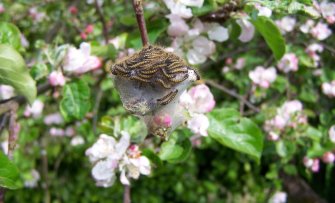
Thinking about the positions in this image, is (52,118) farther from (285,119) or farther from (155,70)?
(155,70)

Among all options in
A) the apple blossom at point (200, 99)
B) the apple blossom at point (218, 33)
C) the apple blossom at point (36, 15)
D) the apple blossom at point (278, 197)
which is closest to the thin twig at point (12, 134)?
the apple blossom at point (200, 99)

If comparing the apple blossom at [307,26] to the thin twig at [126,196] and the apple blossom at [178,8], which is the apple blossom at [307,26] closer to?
the apple blossom at [178,8]

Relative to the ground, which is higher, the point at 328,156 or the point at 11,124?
the point at 11,124

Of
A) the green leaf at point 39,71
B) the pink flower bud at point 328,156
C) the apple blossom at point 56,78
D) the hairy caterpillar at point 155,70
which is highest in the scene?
the hairy caterpillar at point 155,70

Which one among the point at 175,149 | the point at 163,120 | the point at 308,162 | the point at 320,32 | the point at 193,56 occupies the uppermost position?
the point at 163,120

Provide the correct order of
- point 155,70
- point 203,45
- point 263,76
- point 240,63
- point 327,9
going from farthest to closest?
1. point 240,63
2. point 263,76
3. point 327,9
4. point 203,45
5. point 155,70

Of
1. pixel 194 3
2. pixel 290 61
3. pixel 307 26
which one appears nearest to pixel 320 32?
pixel 307 26

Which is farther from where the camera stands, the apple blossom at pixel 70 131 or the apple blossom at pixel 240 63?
the apple blossom at pixel 70 131

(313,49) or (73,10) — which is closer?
(313,49)
